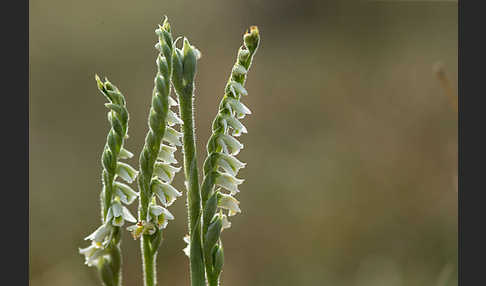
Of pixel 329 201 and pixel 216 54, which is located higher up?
pixel 216 54

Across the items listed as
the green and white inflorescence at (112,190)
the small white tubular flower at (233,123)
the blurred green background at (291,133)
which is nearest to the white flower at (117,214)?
the green and white inflorescence at (112,190)

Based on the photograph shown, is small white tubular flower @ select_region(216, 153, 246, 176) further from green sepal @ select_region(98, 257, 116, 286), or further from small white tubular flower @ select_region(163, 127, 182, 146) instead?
green sepal @ select_region(98, 257, 116, 286)

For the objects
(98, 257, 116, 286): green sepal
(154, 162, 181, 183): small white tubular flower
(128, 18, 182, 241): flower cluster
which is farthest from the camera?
(98, 257, 116, 286): green sepal

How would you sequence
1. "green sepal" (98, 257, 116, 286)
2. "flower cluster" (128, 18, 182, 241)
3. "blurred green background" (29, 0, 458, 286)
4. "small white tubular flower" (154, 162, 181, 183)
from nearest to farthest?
"flower cluster" (128, 18, 182, 241)
"small white tubular flower" (154, 162, 181, 183)
"green sepal" (98, 257, 116, 286)
"blurred green background" (29, 0, 458, 286)

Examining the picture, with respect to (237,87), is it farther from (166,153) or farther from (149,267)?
(149,267)

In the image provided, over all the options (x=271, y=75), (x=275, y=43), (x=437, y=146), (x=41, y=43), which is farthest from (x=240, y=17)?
(x=437, y=146)

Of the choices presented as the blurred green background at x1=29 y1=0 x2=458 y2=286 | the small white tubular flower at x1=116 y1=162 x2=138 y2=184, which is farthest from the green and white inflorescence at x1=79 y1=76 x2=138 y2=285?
the blurred green background at x1=29 y1=0 x2=458 y2=286

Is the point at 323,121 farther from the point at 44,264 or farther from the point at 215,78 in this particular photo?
the point at 44,264
